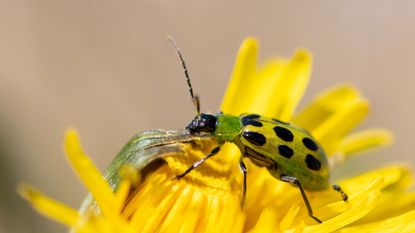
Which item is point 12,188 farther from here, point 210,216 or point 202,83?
point 202,83

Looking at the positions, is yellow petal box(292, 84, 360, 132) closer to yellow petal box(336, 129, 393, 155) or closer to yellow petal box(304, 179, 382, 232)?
yellow petal box(336, 129, 393, 155)

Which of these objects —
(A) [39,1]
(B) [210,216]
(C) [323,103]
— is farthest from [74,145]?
(A) [39,1]

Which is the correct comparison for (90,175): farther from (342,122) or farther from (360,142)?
(360,142)

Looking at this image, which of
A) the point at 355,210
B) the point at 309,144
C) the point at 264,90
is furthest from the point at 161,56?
the point at 355,210

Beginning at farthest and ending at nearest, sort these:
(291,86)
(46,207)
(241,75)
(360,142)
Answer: (360,142)
(291,86)
(241,75)
(46,207)

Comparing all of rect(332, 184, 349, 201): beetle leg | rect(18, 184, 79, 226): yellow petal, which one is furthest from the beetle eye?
rect(18, 184, 79, 226): yellow petal

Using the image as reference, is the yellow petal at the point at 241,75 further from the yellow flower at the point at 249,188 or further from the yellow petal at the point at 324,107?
the yellow petal at the point at 324,107

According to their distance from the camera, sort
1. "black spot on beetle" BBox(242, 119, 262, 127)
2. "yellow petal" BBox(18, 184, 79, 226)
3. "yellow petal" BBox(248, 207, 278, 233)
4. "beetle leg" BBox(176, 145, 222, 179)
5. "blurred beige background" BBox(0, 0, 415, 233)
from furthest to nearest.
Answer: "blurred beige background" BBox(0, 0, 415, 233) < "black spot on beetle" BBox(242, 119, 262, 127) < "beetle leg" BBox(176, 145, 222, 179) < "yellow petal" BBox(248, 207, 278, 233) < "yellow petal" BBox(18, 184, 79, 226)
